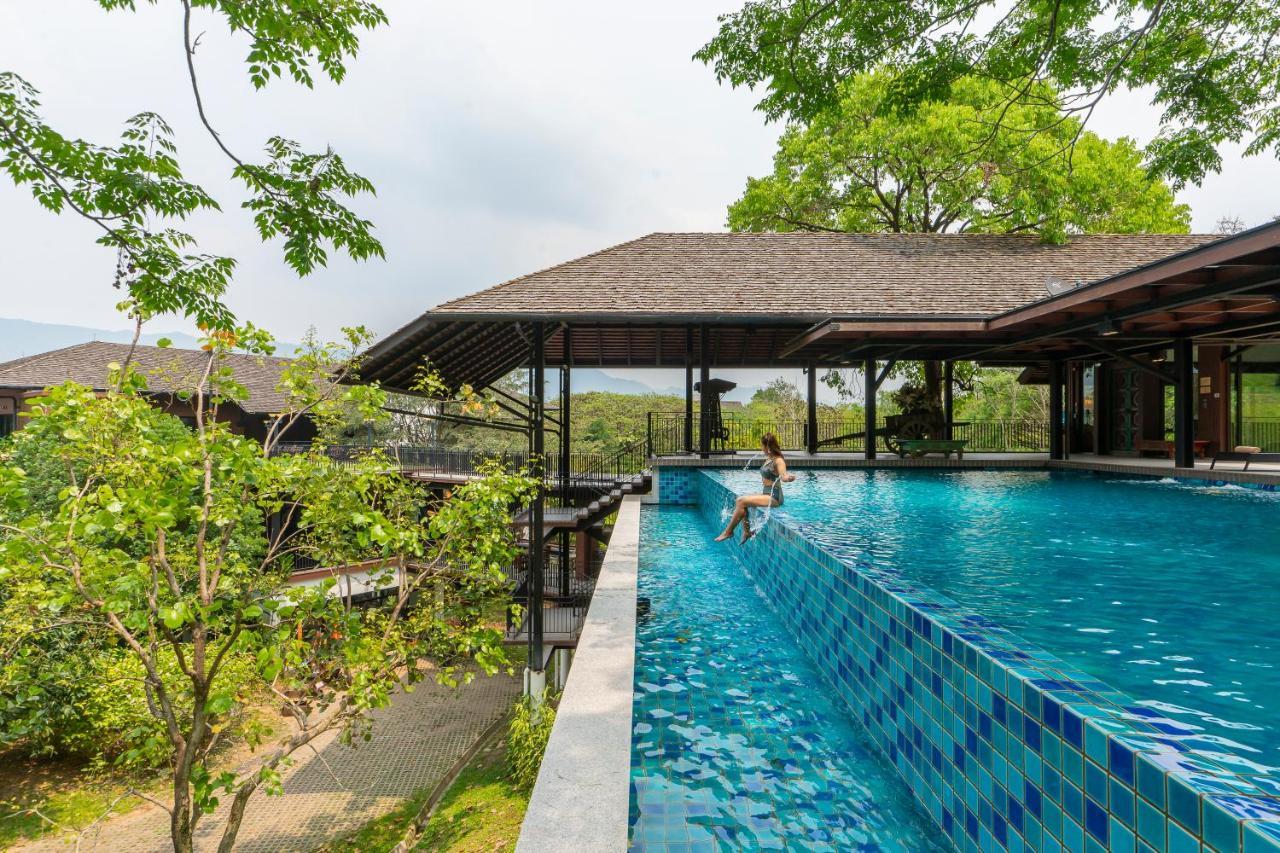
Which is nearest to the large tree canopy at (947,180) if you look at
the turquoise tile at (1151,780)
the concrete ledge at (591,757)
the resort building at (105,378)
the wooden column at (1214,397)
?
the wooden column at (1214,397)

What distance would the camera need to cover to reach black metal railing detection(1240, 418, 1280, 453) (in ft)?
42.9

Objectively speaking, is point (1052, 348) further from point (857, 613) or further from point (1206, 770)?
point (1206, 770)

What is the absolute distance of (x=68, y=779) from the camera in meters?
12.4

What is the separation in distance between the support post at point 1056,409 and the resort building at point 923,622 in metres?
2.13

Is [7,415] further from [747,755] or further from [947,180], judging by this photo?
[947,180]

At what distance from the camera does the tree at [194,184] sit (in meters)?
5.73

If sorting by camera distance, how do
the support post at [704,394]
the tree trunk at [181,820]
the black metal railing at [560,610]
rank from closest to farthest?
the tree trunk at [181,820]
the black metal railing at [560,610]
the support post at [704,394]

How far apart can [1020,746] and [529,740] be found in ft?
31.8

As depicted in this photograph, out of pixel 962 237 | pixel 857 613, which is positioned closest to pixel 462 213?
pixel 962 237

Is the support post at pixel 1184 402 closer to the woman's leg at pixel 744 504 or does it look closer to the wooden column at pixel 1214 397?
the wooden column at pixel 1214 397

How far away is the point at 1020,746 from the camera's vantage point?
208 centimetres

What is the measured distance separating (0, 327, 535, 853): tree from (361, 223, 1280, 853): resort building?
6.57ft

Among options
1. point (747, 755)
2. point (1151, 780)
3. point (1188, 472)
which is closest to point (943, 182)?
point (1188, 472)

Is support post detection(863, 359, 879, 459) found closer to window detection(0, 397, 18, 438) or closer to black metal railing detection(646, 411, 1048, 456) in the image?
black metal railing detection(646, 411, 1048, 456)
